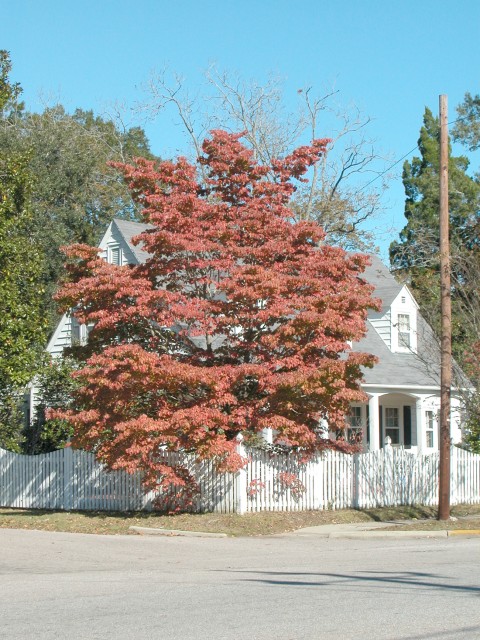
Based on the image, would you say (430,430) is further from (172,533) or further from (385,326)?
(172,533)

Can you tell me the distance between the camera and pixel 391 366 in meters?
30.6

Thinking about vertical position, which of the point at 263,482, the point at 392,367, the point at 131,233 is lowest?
the point at 263,482

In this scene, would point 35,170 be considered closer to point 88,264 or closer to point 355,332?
point 88,264

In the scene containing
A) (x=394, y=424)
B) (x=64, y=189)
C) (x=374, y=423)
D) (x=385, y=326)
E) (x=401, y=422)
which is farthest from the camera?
(x=64, y=189)

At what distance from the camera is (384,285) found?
113ft

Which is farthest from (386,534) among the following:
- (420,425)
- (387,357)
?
(420,425)

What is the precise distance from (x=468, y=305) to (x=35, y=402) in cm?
1707

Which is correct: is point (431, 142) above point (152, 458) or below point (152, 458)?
above

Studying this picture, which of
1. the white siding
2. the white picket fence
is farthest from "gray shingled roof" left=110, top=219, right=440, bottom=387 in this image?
the white picket fence

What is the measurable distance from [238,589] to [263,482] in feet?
31.8

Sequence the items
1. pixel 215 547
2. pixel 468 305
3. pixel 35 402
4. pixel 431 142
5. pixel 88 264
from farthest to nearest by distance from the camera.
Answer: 1. pixel 431 142
2. pixel 35 402
3. pixel 468 305
4. pixel 88 264
5. pixel 215 547

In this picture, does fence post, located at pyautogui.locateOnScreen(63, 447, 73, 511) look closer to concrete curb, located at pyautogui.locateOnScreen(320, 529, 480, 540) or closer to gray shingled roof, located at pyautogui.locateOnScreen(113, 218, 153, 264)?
concrete curb, located at pyautogui.locateOnScreen(320, 529, 480, 540)

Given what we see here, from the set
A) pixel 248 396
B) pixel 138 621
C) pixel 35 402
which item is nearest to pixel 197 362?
pixel 248 396

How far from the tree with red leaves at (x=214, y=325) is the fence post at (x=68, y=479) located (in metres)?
2.82
